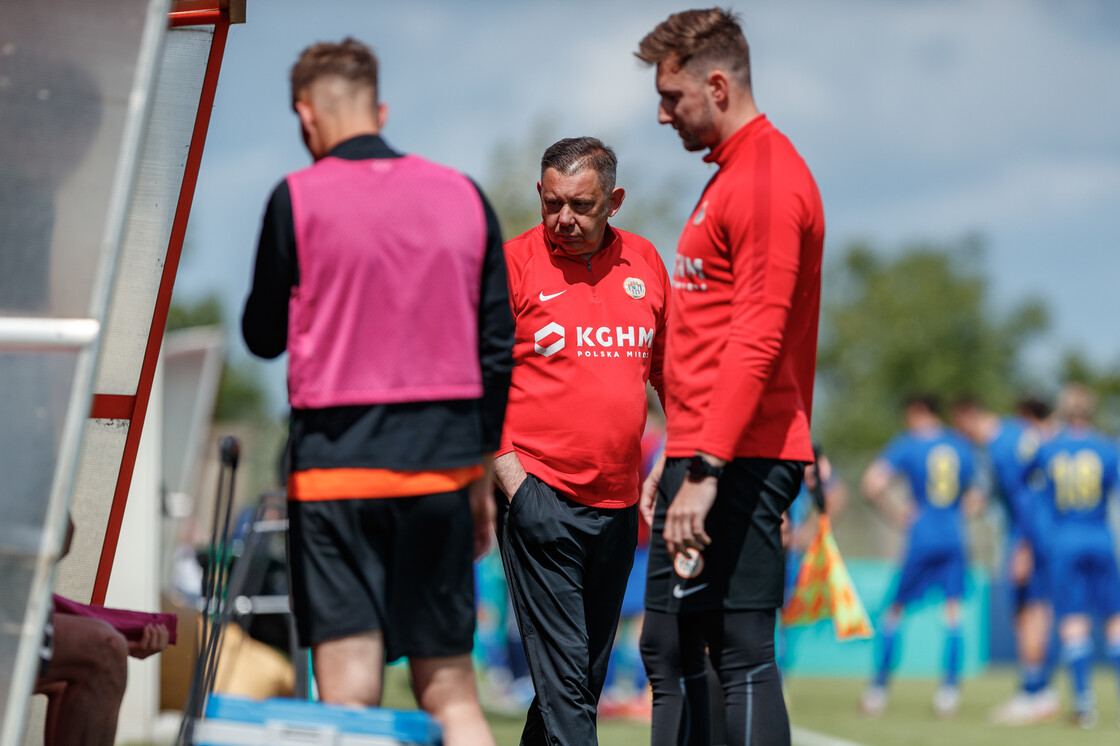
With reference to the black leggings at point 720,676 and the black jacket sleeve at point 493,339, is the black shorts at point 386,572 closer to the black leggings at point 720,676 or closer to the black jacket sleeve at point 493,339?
the black jacket sleeve at point 493,339

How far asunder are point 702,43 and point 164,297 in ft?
6.16

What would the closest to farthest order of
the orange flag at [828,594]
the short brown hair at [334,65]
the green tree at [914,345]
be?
the short brown hair at [334,65] → the orange flag at [828,594] → the green tree at [914,345]

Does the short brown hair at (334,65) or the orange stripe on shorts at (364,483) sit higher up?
the short brown hair at (334,65)

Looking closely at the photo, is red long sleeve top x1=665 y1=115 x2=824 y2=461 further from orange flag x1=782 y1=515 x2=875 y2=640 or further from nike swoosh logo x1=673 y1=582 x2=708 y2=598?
orange flag x1=782 y1=515 x2=875 y2=640

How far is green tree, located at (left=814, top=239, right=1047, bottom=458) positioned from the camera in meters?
59.2

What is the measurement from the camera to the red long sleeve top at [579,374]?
3.65 m

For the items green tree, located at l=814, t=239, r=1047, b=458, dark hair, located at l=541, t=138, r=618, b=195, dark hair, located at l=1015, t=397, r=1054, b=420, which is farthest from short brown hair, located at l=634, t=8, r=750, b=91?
green tree, located at l=814, t=239, r=1047, b=458

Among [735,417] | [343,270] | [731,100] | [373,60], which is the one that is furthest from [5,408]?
[731,100]

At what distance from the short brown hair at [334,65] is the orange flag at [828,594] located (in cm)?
264

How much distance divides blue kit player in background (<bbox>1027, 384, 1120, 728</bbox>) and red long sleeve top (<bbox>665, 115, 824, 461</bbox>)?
292 inches

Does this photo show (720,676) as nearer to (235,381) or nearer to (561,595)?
(561,595)

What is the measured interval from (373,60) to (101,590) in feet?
6.77

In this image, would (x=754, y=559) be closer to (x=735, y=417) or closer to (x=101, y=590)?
(x=735, y=417)

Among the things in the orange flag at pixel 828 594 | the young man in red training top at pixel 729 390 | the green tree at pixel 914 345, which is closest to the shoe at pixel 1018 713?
the orange flag at pixel 828 594
